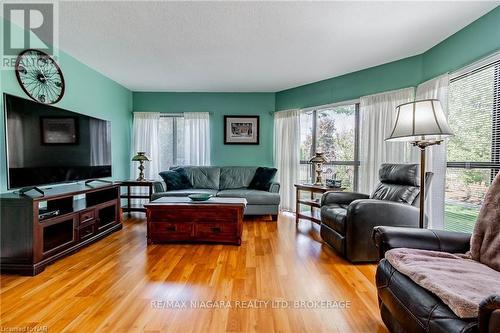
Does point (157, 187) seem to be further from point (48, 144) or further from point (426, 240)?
point (426, 240)

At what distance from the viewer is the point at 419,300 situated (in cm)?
108

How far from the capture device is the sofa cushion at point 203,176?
4.64 metres

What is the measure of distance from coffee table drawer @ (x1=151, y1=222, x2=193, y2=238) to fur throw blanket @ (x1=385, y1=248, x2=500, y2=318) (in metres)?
2.17

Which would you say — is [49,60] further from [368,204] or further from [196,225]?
[368,204]

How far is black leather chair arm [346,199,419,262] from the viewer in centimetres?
241

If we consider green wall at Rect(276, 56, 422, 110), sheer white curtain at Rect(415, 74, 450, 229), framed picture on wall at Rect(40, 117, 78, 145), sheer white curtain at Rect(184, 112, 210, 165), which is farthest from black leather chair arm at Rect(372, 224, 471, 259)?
sheer white curtain at Rect(184, 112, 210, 165)

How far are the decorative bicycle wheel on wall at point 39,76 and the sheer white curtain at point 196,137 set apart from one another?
223 centimetres

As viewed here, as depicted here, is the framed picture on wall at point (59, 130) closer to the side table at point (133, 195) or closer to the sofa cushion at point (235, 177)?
the side table at point (133, 195)

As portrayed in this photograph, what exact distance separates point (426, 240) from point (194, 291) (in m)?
1.65

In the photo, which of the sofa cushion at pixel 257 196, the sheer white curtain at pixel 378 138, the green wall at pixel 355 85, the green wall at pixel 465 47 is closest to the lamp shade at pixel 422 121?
the green wall at pixel 465 47

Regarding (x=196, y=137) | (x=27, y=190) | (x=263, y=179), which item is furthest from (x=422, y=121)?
(x=196, y=137)

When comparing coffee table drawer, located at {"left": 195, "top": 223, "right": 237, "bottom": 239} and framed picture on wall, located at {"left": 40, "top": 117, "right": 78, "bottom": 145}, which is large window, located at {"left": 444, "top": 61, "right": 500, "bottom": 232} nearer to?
coffee table drawer, located at {"left": 195, "top": 223, "right": 237, "bottom": 239}

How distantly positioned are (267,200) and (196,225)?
Result: 1.45m

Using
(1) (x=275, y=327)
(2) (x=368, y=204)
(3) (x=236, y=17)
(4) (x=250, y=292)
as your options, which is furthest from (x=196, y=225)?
(3) (x=236, y=17)
